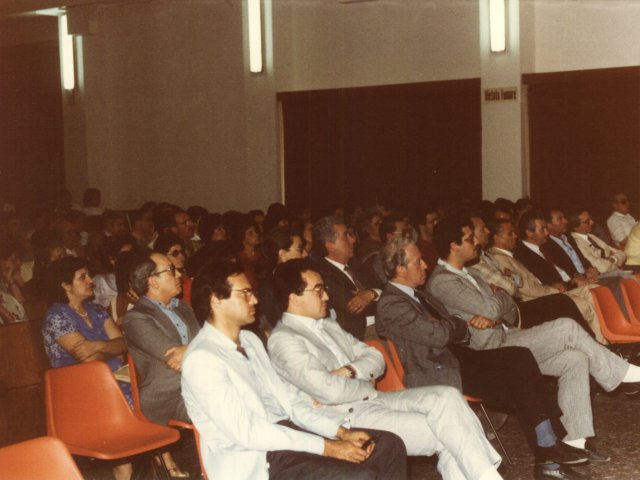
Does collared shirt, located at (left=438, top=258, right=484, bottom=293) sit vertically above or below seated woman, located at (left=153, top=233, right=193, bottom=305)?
below

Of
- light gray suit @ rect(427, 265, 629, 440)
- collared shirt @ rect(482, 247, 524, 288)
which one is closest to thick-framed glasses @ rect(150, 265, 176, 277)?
light gray suit @ rect(427, 265, 629, 440)

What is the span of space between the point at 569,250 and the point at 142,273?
443 centimetres

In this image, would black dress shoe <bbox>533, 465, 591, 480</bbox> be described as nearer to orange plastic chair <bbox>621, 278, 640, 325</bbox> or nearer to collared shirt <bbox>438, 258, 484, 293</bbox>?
collared shirt <bbox>438, 258, 484, 293</bbox>

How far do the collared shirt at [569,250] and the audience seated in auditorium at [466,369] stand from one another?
126 inches

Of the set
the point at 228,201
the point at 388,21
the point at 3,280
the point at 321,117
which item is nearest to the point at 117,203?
the point at 228,201

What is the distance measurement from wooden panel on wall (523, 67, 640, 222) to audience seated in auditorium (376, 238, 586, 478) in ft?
22.9

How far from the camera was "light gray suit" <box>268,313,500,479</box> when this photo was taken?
3.83 meters

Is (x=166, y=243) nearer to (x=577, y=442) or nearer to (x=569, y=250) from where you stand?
(x=577, y=442)

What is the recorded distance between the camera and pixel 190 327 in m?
4.64

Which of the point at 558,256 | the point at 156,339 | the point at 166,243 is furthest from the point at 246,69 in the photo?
the point at 156,339

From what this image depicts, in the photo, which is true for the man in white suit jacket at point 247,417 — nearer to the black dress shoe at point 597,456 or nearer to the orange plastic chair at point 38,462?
the orange plastic chair at point 38,462

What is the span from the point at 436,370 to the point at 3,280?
371 centimetres

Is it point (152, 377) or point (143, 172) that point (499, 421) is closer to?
point (152, 377)

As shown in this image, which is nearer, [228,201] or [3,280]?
[3,280]
